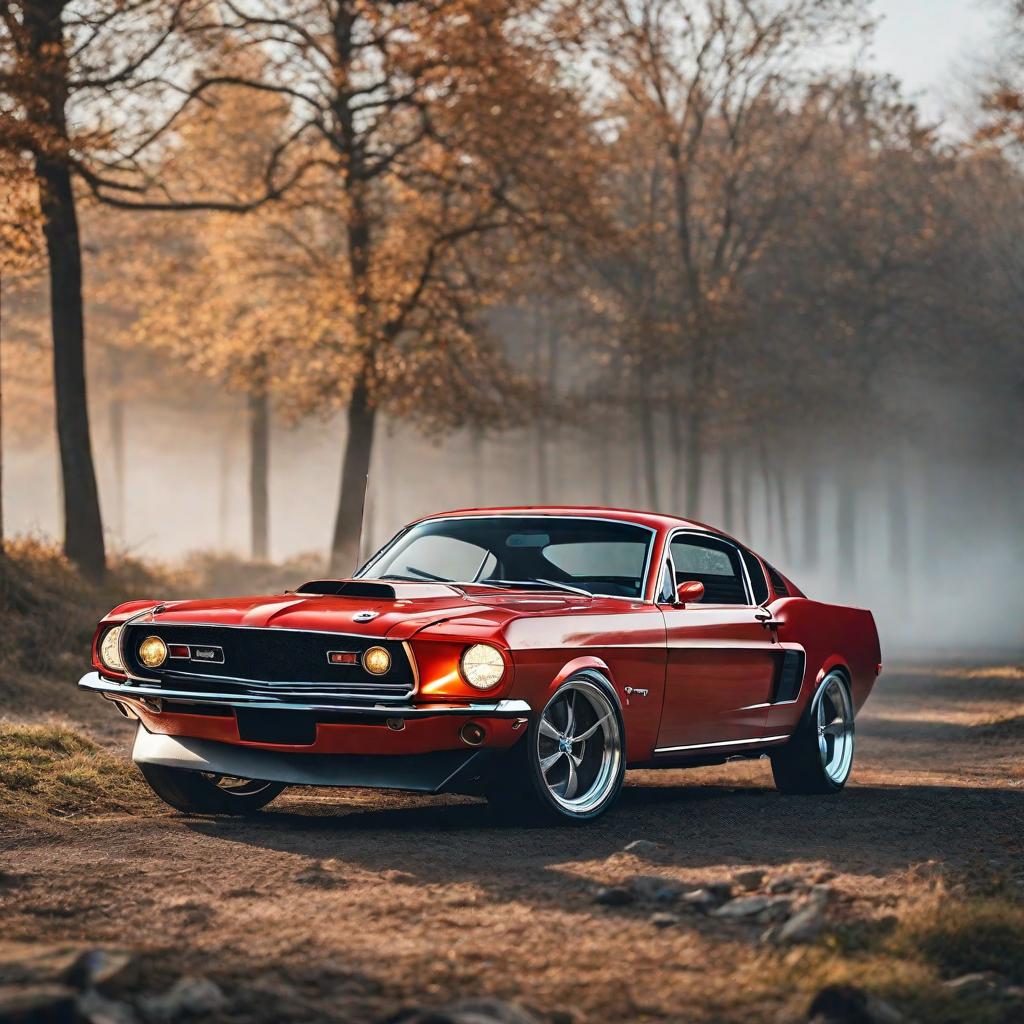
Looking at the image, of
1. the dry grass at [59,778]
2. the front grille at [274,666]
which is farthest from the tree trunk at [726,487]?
the front grille at [274,666]

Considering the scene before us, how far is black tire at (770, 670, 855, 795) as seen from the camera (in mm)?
9289

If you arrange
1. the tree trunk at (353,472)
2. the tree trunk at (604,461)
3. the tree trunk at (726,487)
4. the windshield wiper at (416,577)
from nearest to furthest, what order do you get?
the windshield wiper at (416,577) < the tree trunk at (353,472) < the tree trunk at (726,487) < the tree trunk at (604,461)

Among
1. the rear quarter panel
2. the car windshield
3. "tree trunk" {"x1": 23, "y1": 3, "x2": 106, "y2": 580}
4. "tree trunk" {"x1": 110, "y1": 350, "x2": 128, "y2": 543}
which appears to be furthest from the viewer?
"tree trunk" {"x1": 110, "y1": 350, "x2": 128, "y2": 543}

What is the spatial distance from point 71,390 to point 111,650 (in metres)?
11.8

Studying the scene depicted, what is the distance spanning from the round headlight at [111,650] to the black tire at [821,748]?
3.87 metres

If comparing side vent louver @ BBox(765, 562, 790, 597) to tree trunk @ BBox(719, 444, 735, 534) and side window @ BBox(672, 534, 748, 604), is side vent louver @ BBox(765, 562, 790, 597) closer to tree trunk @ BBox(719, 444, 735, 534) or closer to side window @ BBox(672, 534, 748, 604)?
side window @ BBox(672, 534, 748, 604)

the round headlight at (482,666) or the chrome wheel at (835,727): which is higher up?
the round headlight at (482,666)

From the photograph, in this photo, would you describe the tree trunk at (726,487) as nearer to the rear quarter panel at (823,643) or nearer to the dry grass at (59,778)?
the rear quarter panel at (823,643)

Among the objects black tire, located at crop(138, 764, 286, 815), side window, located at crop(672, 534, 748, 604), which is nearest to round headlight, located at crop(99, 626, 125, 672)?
black tire, located at crop(138, 764, 286, 815)

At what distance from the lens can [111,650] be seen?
7.62m

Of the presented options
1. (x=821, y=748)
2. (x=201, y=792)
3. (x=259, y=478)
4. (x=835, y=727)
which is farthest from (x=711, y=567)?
(x=259, y=478)

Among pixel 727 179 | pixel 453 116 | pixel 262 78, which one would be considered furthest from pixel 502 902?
pixel 727 179

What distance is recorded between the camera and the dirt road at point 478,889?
4238mm

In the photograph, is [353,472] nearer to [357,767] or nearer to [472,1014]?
[357,767]
